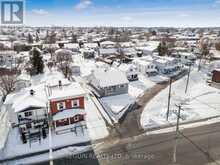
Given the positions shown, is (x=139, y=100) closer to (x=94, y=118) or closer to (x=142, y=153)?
(x=94, y=118)

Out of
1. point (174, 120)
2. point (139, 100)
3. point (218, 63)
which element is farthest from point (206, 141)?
point (218, 63)

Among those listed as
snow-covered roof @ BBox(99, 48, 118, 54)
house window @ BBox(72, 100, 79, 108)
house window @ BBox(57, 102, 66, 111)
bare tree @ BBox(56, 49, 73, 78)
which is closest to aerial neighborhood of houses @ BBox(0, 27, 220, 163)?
house window @ BBox(72, 100, 79, 108)

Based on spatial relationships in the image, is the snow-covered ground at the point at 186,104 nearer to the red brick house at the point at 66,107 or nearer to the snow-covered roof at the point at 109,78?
the snow-covered roof at the point at 109,78

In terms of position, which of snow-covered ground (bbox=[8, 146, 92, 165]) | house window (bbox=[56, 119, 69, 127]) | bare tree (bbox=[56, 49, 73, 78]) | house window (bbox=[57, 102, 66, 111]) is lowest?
snow-covered ground (bbox=[8, 146, 92, 165])

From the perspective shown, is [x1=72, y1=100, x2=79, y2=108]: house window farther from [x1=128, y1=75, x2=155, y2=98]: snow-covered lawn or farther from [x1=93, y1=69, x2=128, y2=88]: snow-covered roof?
[x1=128, y1=75, x2=155, y2=98]: snow-covered lawn

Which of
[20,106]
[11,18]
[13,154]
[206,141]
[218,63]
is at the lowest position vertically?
[13,154]

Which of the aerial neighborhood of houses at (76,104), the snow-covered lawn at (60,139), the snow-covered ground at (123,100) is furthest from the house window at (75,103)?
the snow-covered ground at (123,100)
